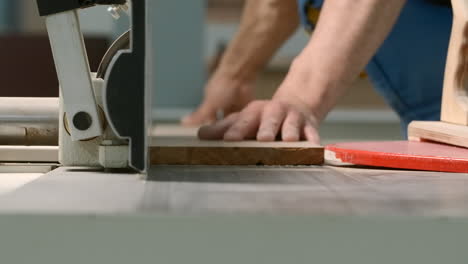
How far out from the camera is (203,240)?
1.39 feet

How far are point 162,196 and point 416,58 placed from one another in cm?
126

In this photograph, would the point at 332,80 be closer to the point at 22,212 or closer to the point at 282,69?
the point at 22,212

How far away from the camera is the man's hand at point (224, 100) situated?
A: 1929 millimetres

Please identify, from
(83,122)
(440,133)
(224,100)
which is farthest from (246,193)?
(224,100)

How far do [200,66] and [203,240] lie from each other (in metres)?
2.42

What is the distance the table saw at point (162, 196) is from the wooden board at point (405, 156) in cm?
1

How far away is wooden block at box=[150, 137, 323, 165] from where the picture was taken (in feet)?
2.86

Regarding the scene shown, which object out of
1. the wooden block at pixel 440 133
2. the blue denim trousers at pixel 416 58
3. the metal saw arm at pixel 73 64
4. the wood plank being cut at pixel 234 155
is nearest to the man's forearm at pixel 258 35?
the blue denim trousers at pixel 416 58

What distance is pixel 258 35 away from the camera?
1942mm

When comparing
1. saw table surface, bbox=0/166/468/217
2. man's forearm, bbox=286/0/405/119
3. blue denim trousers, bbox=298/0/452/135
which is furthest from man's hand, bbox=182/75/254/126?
saw table surface, bbox=0/166/468/217

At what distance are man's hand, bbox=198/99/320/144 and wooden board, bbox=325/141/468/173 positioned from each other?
4.6 inches

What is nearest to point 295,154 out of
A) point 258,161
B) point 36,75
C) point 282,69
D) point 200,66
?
point 258,161

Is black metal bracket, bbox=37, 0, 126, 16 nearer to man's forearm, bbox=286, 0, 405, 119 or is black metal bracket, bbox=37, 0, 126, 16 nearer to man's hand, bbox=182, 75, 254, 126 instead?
man's forearm, bbox=286, 0, 405, 119

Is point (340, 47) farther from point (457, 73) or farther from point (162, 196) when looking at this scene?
point (162, 196)
